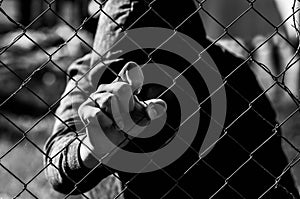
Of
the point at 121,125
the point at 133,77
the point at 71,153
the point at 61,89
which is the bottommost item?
the point at 71,153

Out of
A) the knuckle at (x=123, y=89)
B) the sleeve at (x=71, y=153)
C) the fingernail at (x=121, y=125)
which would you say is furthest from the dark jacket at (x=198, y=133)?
the knuckle at (x=123, y=89)

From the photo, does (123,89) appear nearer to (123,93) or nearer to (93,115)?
(123,93)

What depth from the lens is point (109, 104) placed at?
2.30 metres

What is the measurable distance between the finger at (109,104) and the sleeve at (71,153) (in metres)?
0.18

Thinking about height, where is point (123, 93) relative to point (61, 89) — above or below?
below

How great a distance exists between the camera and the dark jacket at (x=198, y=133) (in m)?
2.91

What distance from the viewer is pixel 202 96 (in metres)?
3.03

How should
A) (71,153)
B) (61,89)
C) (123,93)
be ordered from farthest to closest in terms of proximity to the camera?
(61,89), (71,153), (123,93)

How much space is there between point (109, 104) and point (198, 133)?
30.1 inches

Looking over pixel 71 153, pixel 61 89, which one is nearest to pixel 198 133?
pixel 71 153

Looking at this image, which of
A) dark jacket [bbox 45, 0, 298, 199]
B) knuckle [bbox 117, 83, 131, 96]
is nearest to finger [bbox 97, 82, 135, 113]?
knuckle [bbox 117, 83, 131, 96]

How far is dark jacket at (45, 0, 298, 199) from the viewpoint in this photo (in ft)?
9.56

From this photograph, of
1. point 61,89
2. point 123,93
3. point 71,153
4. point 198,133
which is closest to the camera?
point 123,93

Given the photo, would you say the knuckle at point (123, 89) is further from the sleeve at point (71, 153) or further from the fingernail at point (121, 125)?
the sleeve at point (71, 153)
